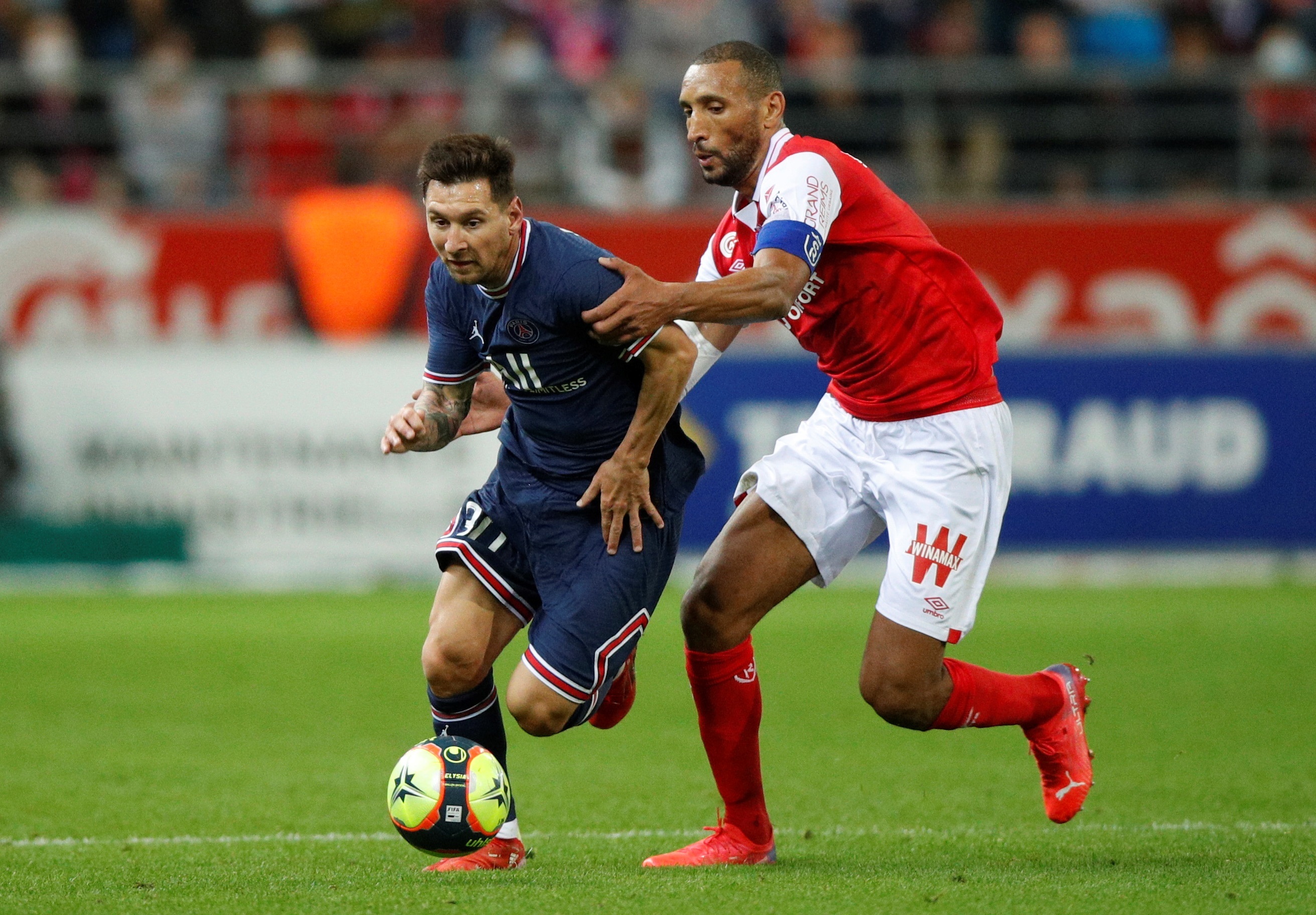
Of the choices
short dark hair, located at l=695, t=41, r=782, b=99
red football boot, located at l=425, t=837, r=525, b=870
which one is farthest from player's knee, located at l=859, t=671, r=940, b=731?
short dark hair, located at l=695, t=41, r=782, b=99

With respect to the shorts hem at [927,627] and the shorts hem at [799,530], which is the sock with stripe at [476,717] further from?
the shorts hem at [927,627]

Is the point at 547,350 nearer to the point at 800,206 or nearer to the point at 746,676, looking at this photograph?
the point at 800,206

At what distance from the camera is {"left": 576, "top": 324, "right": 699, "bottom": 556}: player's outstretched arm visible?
4.86 metres

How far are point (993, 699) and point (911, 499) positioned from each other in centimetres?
69

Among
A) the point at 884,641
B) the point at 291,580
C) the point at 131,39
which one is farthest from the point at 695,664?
the point at 131,39

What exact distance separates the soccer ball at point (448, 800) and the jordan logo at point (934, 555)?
1415mm

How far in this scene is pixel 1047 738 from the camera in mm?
5355

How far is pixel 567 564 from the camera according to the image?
4961 mm

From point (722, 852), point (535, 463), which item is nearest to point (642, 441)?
point (535, 463)

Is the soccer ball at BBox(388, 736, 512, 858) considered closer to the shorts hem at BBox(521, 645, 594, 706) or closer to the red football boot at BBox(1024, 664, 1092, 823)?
the shorts hem at BBox(521, 645, 594, 706)

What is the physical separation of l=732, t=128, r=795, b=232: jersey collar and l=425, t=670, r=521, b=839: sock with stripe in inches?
63.7

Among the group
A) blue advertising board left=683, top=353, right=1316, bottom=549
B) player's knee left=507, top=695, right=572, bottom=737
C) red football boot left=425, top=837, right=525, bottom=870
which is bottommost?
blue advertising board left=683, top=353, right=1316, bottom=549

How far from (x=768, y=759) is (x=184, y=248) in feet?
29.1

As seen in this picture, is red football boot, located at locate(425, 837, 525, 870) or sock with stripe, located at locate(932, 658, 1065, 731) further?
sock with stripe, located at locate(932, 658, 1065, 731)
